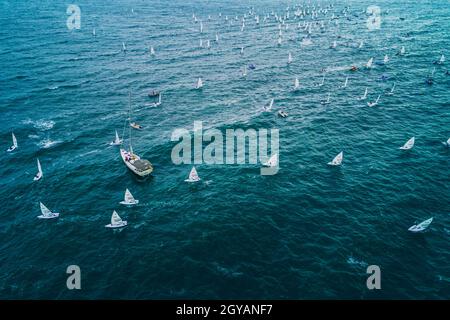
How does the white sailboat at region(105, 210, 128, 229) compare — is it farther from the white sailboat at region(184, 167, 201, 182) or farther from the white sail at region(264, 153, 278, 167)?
the white sail at region(264, 153, 278, 167)

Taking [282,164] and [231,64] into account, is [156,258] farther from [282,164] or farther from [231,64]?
[231,64]

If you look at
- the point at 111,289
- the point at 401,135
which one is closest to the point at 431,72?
the point at 401,135

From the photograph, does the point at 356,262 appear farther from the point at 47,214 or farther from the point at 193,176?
the point at 47,214

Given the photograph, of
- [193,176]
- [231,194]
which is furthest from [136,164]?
[231,194]

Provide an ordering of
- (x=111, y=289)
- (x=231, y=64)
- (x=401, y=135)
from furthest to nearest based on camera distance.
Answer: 1. (x=231, y=64)
2. (x=401, y=135)
3. (x=111, y=289)

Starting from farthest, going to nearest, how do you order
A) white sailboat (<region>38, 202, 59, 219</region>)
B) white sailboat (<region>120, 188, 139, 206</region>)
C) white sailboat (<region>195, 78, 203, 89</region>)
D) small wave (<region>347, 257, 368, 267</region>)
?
white sailboat (<region>195, 78, 203, 89</region>), white sailboat (<region>120, 188, 139, 206</region>), white sailboat (<region>38, 202, 59, 219</region>), small wave (<region>347, 257, 368, 267</region>)

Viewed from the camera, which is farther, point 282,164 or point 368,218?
point 282,164

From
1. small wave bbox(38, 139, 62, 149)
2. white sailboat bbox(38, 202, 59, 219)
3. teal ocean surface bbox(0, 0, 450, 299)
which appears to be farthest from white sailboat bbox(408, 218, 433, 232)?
small wave bbox(38, 139, 62, 149)

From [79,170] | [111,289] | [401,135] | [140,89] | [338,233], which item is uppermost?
[140,89]

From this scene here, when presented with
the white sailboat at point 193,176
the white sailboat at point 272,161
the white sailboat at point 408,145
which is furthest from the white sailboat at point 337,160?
the white sailboat at point 193,176
